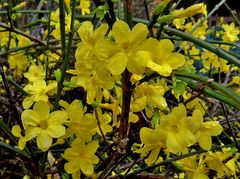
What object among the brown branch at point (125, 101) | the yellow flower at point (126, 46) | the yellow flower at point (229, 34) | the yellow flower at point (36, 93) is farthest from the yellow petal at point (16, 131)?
the yellow flower at point (229, 34)

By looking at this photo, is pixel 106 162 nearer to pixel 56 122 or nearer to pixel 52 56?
pixel 56 122

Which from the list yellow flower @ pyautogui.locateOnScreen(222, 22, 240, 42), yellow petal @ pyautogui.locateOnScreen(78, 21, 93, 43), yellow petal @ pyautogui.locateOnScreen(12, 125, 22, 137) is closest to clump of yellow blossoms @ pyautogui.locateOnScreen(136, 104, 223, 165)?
yellow petal @ pyautogui.locateOnScreen(78, 21, 93, 43)

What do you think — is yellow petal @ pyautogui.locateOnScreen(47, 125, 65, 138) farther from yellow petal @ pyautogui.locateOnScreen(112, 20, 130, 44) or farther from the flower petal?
yellow petal @ pyautogui.locateOnScreen(112, 20, 130, 44)

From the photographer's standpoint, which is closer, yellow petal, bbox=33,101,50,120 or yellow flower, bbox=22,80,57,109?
yellow petal, bbox=33,101,50,120

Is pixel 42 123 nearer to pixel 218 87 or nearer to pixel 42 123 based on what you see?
pixel 42 123

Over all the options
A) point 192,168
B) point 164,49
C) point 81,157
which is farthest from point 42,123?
point 192,168

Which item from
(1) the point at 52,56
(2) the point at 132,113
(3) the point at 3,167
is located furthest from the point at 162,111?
(3) the point at 3,167
